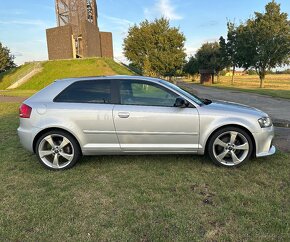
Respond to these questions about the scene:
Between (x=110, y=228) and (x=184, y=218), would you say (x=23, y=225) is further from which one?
(x=184, y=218)

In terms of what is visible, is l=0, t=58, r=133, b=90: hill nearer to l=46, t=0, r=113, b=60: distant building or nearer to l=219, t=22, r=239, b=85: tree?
l=46, t=0, r=113, b=60: distant building

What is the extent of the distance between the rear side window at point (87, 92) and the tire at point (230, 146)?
1.92 metres

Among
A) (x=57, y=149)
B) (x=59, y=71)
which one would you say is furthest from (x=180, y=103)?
(x=59, y=71)

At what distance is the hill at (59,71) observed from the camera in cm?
3216

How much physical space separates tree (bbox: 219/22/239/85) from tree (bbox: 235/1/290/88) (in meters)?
2.45

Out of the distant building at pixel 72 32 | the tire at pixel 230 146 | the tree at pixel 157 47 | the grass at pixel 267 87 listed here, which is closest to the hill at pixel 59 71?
the distant building at pixel 72 32

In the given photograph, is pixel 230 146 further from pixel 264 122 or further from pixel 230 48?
pixel 230 48

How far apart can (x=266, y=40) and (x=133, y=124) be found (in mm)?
29764

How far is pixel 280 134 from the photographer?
6438 millimetres

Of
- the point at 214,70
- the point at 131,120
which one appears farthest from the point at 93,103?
the point at 214,70

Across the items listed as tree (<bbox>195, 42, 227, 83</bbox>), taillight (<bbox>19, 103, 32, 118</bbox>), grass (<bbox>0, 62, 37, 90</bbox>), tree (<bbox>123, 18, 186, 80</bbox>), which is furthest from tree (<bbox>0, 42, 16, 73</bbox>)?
taillight (<bbox>19, 103, 32, 118</bbox>)

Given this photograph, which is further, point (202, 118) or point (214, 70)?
point (214, 70)

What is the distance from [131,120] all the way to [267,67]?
3145 cm

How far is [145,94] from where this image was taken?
169 inches
